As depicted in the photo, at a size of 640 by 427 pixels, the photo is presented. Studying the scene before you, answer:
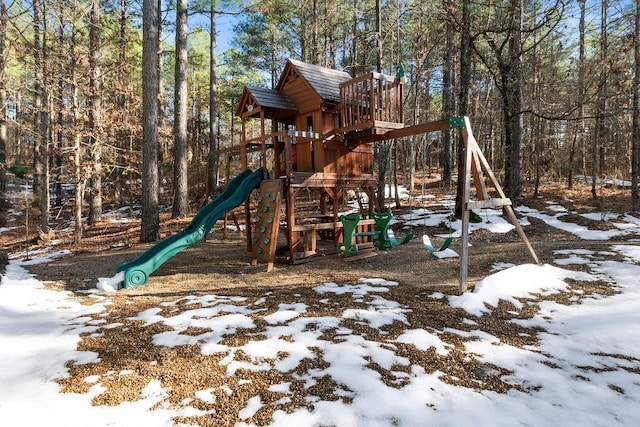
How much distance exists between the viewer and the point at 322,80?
9.00m

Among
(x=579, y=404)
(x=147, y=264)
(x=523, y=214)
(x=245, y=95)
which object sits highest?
(x=245, y=95)

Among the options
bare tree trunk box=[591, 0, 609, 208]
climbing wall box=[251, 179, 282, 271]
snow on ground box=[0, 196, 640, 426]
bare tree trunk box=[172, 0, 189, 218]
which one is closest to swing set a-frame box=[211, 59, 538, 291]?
climbing wall box=[251, 179, 282, 271]

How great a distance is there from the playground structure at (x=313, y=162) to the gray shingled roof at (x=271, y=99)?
0.09ft

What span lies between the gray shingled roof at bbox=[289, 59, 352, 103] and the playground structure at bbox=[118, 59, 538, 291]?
0.11ft

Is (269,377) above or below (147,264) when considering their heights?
below

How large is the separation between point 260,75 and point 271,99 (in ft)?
53.5

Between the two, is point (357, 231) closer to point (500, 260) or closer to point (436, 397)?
point (500, 260)

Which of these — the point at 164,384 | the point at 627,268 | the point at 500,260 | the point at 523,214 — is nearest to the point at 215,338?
the point at 164,384

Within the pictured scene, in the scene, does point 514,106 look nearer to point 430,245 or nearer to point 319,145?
point 319,145

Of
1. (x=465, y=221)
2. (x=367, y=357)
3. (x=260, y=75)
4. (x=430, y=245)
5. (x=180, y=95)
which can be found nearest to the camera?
(x=367, y=357)

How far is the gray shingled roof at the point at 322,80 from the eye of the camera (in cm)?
850

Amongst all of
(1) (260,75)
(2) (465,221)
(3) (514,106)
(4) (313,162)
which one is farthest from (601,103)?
(1) (260,75)

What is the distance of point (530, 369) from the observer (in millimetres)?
3053

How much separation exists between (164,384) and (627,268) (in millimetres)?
7191
